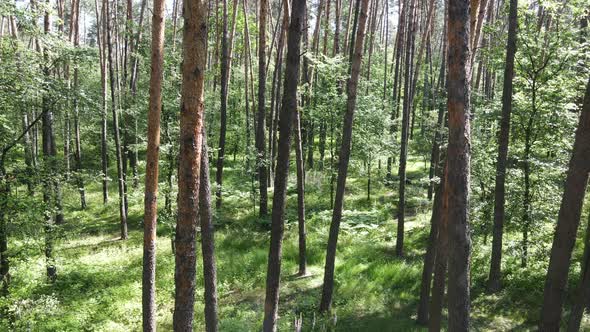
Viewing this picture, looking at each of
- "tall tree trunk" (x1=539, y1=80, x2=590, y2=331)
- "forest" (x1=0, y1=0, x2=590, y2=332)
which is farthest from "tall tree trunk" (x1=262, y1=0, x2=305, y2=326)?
"tall tree trunk" (x1=539, y1=80, x2=590, y2=331)

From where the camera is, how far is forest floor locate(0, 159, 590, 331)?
1019 centimetres

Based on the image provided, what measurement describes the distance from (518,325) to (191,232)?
880cm

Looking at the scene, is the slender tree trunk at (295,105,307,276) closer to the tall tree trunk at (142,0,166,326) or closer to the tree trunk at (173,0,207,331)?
the tall tree trunk at (142,0,166,326)

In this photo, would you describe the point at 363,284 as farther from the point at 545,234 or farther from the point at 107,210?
the point at 107,210

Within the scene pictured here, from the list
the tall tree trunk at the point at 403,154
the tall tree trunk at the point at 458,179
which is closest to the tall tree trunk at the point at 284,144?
the tall tree trunk at the point at 458,179

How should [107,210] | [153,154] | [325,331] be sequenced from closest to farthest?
[153,154] → [325,331] → [107,210]

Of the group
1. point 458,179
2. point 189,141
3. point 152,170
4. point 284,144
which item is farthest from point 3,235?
point 458,179

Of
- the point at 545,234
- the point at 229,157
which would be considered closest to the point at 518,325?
the point at 545,234

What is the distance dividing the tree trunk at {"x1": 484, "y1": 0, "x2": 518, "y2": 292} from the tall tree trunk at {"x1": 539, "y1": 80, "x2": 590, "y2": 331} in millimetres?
4558

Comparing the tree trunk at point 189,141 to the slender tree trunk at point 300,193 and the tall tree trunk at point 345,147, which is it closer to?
the tall tree trunk at point 345,147

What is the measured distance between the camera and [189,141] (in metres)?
5.60

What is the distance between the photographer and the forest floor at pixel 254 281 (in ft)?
33.4

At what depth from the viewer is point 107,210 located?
67.0ft

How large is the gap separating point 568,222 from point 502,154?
530cm
